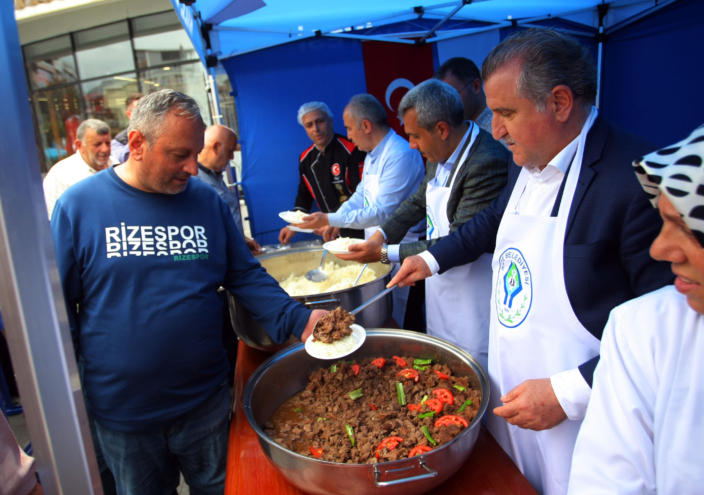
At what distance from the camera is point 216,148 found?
127 inches

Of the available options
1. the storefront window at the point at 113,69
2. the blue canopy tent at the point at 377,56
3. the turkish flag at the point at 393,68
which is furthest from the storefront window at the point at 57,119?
the turkish flag at the point at 393,68

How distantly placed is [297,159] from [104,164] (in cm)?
188

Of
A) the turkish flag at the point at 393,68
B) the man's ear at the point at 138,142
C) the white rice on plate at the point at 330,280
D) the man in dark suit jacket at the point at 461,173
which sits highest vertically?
the turkish flag at the point at 393,68

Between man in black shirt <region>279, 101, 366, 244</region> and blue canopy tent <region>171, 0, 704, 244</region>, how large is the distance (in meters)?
0.54

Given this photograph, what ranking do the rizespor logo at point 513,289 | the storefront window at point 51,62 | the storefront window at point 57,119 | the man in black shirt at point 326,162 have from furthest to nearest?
the storefront window at point 57,119, the storefront window at point 51,62, the man in black shirt at point 326,162, the rizespor logo at point 513,289

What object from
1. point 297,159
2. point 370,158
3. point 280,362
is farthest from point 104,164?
point 280,362

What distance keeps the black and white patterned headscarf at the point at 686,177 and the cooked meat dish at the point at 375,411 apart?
79cm

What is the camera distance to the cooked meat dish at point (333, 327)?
1.46 meters

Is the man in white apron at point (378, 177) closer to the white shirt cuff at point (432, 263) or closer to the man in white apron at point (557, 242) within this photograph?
the white shirt cuff at point (432, 263)

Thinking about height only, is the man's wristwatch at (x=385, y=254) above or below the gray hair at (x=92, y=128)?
below

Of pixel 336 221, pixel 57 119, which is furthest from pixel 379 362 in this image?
pixel 57 119

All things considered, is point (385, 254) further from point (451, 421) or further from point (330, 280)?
point (451, 421)

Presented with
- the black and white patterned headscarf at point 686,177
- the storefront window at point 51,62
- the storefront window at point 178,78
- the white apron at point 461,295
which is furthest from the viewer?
the storefront window at point 51,62

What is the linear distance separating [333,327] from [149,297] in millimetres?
629
